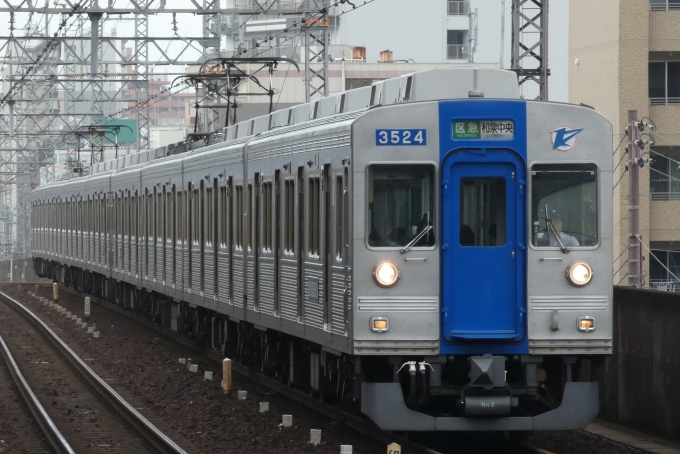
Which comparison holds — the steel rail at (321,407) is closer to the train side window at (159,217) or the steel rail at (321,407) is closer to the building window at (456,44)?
the train side window at (159,217)

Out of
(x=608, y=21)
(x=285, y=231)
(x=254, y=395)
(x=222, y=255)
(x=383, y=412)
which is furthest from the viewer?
(x=608, y=21)

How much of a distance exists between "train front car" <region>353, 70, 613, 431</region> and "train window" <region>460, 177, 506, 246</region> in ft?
0.03

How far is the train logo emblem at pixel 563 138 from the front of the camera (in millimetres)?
10133

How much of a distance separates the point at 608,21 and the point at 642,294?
2461 centimetres

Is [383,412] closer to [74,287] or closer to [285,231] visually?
[285,231]

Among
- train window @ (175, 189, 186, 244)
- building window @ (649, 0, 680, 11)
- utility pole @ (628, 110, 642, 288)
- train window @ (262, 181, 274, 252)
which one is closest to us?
utility pole @ (628, 110, 642, 288)

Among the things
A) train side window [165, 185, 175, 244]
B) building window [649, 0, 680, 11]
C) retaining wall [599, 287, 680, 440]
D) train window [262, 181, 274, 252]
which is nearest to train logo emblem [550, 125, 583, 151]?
retaining wall [599, 287, 680, 440]

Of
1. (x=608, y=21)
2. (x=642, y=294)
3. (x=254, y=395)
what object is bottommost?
(x=254, y=395)

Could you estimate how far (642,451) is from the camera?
1031cm

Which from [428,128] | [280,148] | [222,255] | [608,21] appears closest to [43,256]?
[608,21]

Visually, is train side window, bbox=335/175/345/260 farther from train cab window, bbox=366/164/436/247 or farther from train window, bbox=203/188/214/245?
train window, bbox=203/188/214/245

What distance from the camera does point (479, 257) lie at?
9969mm

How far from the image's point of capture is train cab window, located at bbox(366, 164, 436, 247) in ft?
32.9

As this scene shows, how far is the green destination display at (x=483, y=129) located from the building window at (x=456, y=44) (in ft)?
191
